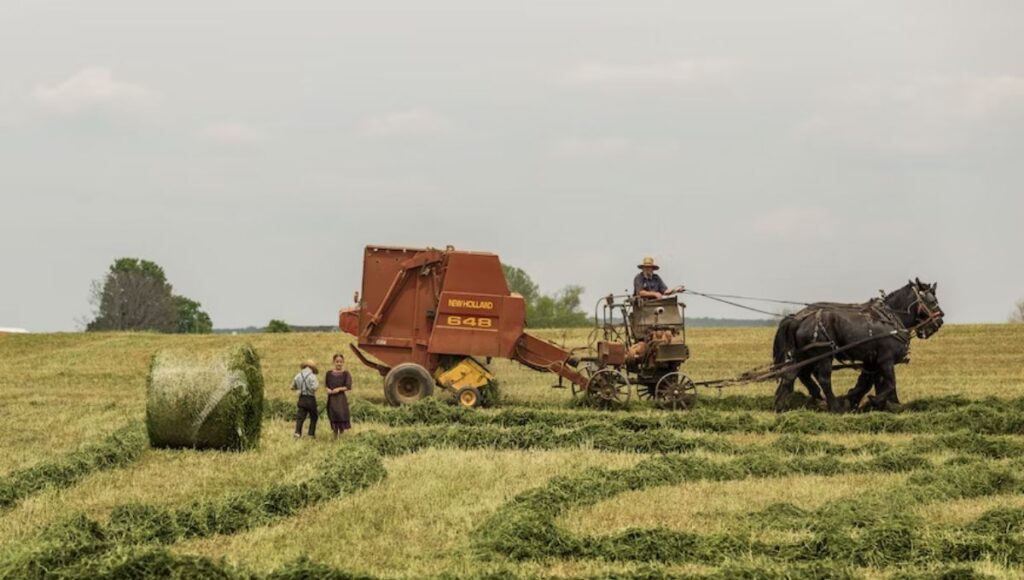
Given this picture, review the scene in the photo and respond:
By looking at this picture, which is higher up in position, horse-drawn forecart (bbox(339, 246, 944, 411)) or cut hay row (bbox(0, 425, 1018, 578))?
horse-drawn forecart (bbox(339, 246, 944, 411))

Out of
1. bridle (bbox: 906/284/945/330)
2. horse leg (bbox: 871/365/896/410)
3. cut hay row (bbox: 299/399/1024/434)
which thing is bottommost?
cut hay row (bbox: 299/399/1024/434)

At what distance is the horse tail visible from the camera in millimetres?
22688

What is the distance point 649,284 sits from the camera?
74.1 feet

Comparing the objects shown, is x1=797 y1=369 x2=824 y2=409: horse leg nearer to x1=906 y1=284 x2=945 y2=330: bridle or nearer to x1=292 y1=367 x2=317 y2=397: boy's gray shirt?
x1=906 y1=284 x2=945 y2=330: bridle

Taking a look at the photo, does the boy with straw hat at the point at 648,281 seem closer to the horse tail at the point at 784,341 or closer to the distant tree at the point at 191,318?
the horse tail at the point at 784,341

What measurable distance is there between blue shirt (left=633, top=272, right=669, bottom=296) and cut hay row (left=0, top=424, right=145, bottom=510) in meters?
9.08

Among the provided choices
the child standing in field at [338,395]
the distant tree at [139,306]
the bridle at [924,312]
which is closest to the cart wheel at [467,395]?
the child standing in field at [338,395]

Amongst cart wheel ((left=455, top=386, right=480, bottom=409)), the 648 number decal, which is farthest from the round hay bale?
the 648 number decal

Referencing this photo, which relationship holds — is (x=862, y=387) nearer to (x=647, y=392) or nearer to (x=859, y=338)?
(x=859, y=338)

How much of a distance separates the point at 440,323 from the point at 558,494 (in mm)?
9961

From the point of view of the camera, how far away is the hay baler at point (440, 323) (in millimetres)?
22359

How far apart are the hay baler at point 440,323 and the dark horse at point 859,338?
143 inches

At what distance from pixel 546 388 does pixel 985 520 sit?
15804mm

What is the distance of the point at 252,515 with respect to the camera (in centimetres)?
1177
